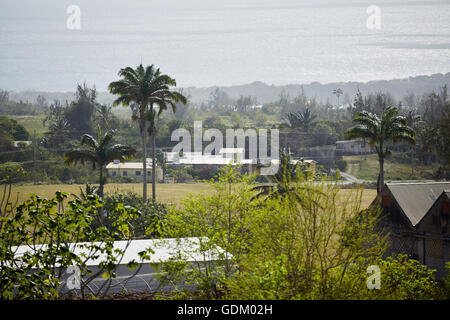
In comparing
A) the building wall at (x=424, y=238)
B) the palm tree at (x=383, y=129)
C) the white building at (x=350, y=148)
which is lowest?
the building wall at (x=424, y=238)

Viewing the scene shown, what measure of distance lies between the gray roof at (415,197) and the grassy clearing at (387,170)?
4589cm

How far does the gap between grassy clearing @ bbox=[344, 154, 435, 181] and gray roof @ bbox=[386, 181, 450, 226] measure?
45.9 meters

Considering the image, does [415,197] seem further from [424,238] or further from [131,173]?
[131,173]

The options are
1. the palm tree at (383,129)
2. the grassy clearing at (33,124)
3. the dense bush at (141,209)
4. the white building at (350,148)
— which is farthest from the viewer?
the grassy clearing at (33,124)

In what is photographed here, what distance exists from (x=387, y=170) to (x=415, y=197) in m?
52.3

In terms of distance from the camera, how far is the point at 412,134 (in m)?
33.9

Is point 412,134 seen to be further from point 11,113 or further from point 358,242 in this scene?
point 11,113

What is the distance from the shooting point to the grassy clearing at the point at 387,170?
232ft

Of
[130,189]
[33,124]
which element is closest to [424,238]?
[130,189]

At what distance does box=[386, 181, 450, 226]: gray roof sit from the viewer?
22781mm

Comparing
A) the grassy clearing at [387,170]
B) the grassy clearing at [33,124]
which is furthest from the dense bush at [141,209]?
the grassy clearing at [33,124]

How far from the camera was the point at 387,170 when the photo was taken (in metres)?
73.7

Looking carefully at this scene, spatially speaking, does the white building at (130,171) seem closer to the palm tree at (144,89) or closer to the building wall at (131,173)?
the building wall at (131,173)
